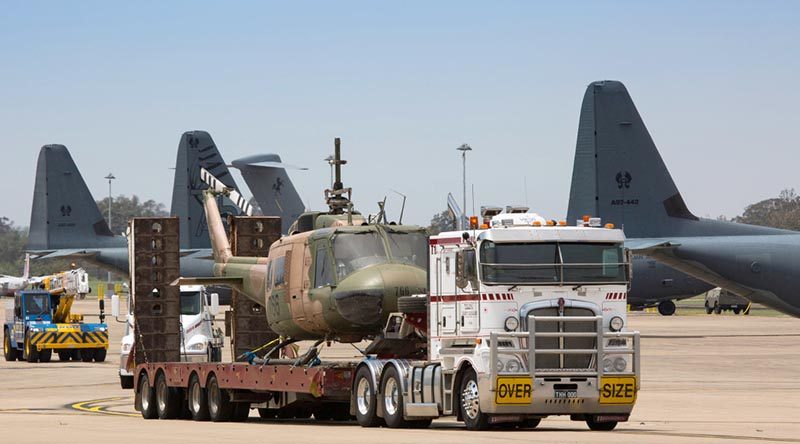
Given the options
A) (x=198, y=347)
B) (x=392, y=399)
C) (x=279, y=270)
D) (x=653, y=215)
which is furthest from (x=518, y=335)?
(x=653, y=215)

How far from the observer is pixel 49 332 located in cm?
4694

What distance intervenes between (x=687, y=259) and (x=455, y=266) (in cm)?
3578

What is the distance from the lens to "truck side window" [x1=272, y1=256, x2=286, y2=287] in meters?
24.3

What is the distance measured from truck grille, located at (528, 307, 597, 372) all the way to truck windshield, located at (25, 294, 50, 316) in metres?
32.5

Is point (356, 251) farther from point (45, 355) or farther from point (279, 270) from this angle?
point (45, 355)

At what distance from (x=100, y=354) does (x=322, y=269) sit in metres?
26.8

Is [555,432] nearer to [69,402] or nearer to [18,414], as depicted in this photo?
[18,414]

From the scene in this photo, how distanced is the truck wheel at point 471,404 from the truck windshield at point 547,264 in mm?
1470

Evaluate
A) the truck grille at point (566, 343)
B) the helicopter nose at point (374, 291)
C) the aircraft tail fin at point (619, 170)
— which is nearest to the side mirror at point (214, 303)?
the helicopter nose at point (374, 291)

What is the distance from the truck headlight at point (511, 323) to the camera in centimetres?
1942

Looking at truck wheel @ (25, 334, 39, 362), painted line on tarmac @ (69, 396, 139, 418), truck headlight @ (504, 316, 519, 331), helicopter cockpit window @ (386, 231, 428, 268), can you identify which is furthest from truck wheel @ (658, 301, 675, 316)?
truck headlight @ (504, 316, 519, 331)

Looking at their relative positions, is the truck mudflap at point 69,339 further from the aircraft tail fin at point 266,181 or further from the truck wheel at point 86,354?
the aircraft tail fin at point 266,181

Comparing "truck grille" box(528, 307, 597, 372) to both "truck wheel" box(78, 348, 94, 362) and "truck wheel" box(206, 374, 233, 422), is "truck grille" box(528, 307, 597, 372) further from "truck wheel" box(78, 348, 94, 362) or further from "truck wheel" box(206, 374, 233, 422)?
"truck wheel" box(78, 348, 94, 362)

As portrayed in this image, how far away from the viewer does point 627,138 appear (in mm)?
54594
